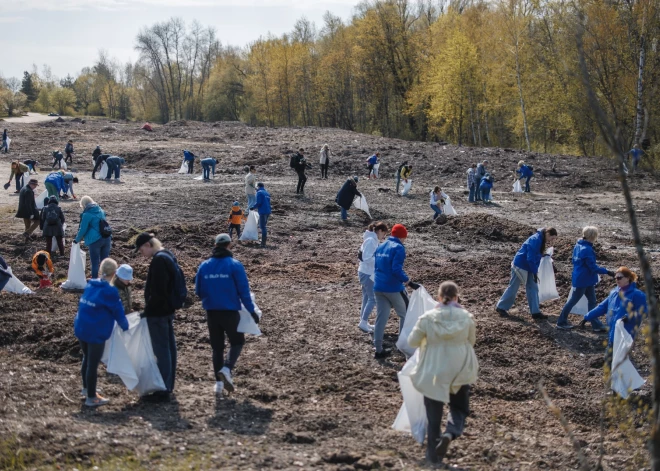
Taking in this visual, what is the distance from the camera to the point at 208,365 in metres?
8.36

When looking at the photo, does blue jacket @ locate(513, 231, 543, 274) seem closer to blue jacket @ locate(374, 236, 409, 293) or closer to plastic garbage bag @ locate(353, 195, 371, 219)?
blue jacket @ locate(374, 236, 409, 293)

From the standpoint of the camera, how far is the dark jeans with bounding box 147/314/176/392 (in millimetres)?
6848

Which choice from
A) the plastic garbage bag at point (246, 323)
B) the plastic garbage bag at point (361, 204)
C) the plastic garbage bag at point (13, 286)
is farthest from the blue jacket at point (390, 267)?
the plastic garbage bag at point (361, 204)

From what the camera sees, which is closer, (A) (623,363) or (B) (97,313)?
(B) (97,313)

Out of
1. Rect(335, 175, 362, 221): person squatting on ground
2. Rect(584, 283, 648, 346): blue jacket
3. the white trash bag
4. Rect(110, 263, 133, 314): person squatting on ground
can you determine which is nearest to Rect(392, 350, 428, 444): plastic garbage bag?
Rect(584, 283, 648, 346): blue jacket

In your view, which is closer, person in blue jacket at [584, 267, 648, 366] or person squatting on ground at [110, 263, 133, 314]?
person squatting on ground at [110, 263, 133, 314]

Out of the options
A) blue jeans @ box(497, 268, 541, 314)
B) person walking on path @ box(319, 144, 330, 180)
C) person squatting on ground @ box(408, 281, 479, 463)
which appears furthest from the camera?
person walking on path @ box(319, 144, 330, 180)

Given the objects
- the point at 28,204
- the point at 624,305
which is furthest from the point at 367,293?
the point at 28,204

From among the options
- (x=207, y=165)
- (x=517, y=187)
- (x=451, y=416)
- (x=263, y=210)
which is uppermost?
Answer: (x=207, y=165)

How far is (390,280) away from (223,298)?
2.30 meters

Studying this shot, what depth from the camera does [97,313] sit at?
21.6ft

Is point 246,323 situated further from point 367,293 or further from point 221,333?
point 367,293

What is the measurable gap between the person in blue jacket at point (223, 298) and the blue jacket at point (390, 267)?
6.23 feet

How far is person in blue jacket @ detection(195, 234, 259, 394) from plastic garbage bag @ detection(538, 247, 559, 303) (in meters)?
5.47
